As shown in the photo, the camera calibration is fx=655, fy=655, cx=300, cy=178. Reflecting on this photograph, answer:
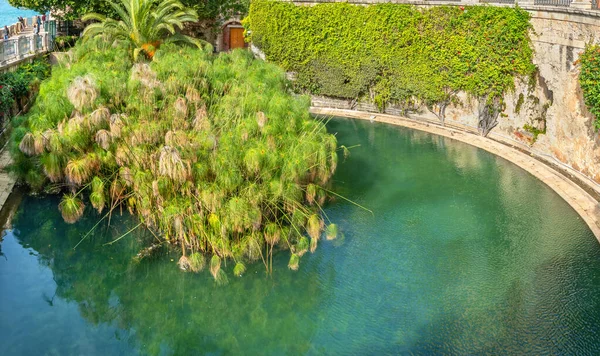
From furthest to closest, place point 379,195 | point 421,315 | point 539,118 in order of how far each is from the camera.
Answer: point 539,118 → point 379,195 → point 421,315

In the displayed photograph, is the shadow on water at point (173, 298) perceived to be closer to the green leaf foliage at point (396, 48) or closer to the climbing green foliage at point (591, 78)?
the climbing green foliage at point (591, 78)

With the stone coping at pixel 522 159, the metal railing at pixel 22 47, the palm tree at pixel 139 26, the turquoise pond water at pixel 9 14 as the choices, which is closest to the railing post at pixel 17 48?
the metal railing at pixel 22 47

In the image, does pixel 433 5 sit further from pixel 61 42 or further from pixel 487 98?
pixel 61 42

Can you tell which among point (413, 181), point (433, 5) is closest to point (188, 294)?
point (413, 181)

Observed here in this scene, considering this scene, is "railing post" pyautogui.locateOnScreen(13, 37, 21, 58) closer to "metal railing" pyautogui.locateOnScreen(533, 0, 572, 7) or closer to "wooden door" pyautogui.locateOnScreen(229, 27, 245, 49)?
"wooden door" pyautogui.locateOnScreen(229, 27, 245, 49)

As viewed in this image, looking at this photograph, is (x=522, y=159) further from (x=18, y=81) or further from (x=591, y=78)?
(x=18, y=81)
